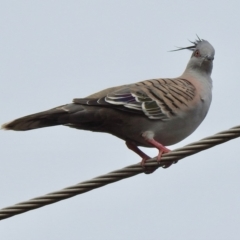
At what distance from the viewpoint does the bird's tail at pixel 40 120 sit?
8.04 m

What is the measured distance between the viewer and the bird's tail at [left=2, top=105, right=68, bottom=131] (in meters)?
8.04

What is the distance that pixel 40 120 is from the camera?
8.09 metres

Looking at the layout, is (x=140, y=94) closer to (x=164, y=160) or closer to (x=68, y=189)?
(x=164, y=160)

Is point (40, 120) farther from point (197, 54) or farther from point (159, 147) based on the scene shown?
point (197, 54)

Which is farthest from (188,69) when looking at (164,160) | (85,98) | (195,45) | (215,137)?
Result: (215,137)

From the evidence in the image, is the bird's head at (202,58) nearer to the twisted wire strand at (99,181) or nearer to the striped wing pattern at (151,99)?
the striped wing pattern at (151,99)

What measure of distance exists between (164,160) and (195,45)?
3.65m

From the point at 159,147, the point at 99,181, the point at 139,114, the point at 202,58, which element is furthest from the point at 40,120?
the point at 202,58

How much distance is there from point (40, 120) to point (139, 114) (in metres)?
1.04

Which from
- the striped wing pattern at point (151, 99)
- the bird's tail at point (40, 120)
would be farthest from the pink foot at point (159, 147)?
the bird's tail at point (40, 120)

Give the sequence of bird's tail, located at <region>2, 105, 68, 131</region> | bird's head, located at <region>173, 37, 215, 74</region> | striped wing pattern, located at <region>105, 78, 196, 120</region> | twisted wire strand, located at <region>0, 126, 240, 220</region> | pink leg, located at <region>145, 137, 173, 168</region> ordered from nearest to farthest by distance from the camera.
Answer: twisted wire strand, located at <region>0, 126, 240, 220</region>, pink leg, located at <region>145, 137, 173, 168</region>, bird's tail, located at <region>2, 105, 68, 131</region>, striped wing pattern, located at <region>105, 78, 196, 120</region>, bird's head, located at <region>173, 37, 215, 74</region>

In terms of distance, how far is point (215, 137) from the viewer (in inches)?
246

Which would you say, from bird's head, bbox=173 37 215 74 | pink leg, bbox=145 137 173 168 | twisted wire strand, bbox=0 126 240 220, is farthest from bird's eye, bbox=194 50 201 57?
twisted wire strand, bbox=0 126 240 220

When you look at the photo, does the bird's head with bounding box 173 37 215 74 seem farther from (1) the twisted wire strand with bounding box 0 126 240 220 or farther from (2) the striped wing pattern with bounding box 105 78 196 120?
(1) the twisted wire strand with bounding box 0 126 240 220
